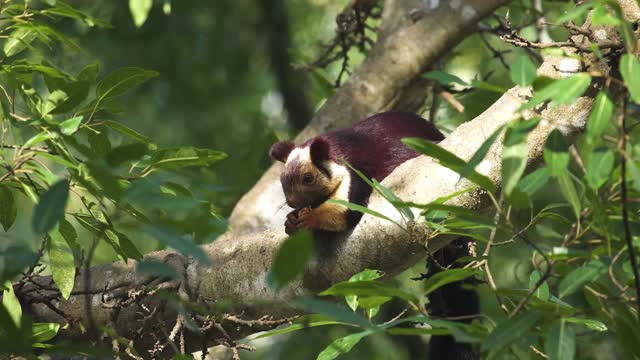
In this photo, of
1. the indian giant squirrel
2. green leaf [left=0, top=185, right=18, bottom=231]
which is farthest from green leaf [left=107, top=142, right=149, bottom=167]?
the indian giant squirrel

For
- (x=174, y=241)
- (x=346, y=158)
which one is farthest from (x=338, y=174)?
(x=174, y=241)

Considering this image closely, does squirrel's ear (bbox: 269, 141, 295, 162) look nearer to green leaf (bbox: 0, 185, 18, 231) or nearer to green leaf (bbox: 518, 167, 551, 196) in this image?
green leaf (bbox: 0, 185, 18, 231)

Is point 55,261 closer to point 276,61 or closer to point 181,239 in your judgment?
point 181,239

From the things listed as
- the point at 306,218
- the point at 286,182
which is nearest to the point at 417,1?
the point at 286,182

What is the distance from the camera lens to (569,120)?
2.14 m

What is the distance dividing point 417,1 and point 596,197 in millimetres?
2450

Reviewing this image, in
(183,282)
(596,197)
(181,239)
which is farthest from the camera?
(183,282)

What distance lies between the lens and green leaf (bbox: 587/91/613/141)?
4.91 feet

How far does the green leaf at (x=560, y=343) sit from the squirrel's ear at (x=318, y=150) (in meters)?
1.69

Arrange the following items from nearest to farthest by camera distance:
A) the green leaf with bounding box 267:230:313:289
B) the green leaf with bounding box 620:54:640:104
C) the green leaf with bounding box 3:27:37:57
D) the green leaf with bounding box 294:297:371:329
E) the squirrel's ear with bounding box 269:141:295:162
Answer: the green leaf with bounding box 267:230:313:289, the green leaf with bounding box 294:297:371:329, the green leaf with bounding box 620:54:640:104, the green leaf with bounding box 3:27:37:57, the squirrel's ear with bounding box 269:141:295:162

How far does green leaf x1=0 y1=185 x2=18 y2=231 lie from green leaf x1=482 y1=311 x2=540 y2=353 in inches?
58.2

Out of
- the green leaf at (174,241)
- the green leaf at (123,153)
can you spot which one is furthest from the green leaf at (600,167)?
the green leaf at (123,153)

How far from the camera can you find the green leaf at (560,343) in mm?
1539

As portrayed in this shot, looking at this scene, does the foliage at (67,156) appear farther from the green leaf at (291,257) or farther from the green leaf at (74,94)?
the green leaf at (291,257)
